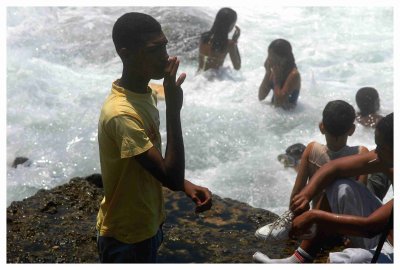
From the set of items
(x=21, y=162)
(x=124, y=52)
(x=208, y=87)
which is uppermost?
(x=124, y=52)

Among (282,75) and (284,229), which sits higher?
(284,229)

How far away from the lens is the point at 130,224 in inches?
102

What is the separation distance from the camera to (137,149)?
2.40 meters

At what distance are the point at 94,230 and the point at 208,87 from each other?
16.6 feet

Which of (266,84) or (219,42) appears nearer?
(266,84)

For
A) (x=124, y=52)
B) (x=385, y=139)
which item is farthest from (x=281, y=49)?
(x=124, y=52)

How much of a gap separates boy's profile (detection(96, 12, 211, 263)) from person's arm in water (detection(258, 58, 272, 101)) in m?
5.35

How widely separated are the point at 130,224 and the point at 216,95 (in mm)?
6435

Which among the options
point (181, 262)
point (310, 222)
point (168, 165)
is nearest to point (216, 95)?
point (181, 262)

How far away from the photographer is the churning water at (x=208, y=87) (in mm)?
6969

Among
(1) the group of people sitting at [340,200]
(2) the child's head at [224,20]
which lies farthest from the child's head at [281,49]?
(1) the group of people sitting at [340,200]

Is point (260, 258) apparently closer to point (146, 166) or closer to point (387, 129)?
point (387, 129)

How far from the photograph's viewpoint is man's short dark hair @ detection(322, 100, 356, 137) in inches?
154

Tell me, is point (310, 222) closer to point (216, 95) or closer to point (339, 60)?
point (216, 95)
